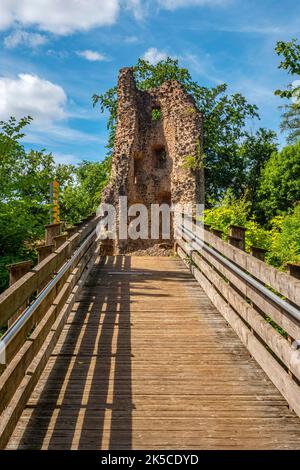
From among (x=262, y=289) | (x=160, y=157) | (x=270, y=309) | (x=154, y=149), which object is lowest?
(x=270, y=309)

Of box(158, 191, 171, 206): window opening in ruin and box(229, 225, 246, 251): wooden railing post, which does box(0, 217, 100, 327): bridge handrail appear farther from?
box(158, 191, 171, 206): window opening in ruin

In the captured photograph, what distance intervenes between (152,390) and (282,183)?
2748 cm

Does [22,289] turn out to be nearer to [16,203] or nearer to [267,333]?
[267,333]

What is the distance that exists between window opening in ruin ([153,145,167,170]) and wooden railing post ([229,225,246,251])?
18.5 m

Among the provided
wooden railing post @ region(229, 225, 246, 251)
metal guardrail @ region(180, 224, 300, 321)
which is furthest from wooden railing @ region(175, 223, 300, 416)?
wooden railing post @ region(229, 225, 246, 251)

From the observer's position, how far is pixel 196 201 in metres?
20.7

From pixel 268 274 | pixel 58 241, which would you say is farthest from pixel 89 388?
pixel 58 241

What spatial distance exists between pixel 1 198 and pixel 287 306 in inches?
330

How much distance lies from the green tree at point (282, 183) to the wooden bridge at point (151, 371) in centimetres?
2427

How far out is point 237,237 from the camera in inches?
244

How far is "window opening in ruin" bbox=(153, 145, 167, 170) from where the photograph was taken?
81.1 feet

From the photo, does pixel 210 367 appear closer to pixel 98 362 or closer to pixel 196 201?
pixel 98 362
